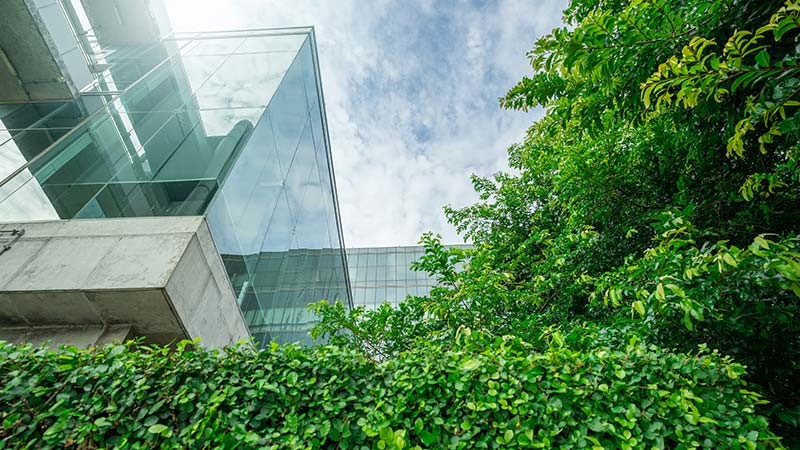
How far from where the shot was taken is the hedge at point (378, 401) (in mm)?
2348

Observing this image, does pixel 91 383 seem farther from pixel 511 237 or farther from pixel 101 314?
pixel 511 237

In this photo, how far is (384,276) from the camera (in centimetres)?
3219

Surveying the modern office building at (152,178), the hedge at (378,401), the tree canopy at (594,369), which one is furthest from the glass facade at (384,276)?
the hedge at (378,401)

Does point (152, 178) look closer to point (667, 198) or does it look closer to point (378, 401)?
point (378, 401)

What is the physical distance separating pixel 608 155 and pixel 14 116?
12.7m

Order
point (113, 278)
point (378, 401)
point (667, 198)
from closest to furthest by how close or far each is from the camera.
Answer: point (378, 401)
point (113, 278)
point (667, 198)

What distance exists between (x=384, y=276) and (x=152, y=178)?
26.6 meters

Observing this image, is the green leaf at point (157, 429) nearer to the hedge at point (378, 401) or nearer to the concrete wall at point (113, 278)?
the hedge at point (378, 401)

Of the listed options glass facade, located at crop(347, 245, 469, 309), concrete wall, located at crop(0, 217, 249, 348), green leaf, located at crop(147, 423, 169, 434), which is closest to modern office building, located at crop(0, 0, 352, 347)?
concrete wall, located at crop(0, 217, 249, 348)

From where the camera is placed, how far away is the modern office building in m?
4.77

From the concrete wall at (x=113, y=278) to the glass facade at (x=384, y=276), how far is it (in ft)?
83.5

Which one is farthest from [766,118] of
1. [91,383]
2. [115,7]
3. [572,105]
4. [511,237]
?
[115,7]

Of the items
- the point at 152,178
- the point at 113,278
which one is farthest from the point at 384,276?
the point at 113,278

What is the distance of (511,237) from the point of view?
7.64 meters
